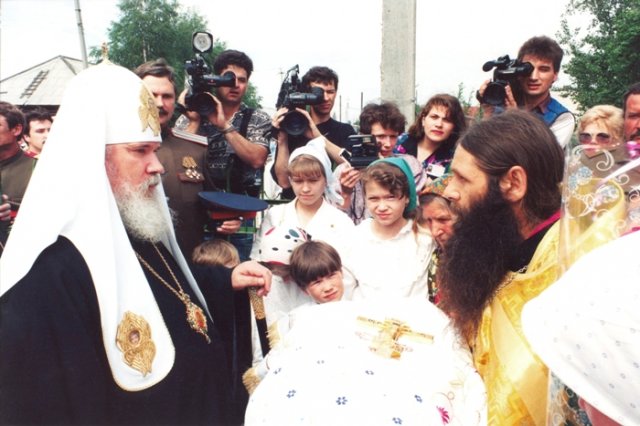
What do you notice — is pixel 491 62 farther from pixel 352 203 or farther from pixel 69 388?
pixel 69 388

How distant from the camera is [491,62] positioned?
3.83m

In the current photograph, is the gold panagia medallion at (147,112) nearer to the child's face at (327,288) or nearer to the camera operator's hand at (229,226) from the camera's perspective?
the camera operator's hand at (229,226)

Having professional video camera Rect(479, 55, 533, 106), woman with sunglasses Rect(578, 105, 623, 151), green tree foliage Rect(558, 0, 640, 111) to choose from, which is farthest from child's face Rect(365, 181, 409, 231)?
green tree foliage Rect(558, 0, 640, 111)

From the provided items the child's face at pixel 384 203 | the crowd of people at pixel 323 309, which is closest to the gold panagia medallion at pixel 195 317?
the crowd of people at pixel 323 309

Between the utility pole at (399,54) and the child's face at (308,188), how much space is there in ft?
6.51

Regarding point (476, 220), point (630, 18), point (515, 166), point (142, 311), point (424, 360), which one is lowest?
point (424, 360)

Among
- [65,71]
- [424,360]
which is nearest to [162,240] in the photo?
[424,360]

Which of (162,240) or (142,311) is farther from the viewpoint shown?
(162,240)

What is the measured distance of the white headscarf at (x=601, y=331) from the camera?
0.78m

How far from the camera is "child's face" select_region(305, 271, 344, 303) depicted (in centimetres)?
316

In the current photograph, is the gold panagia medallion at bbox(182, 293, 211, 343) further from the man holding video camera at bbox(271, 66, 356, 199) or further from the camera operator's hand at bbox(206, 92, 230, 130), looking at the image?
the man holding video camera at bbox(271, 66, 356, 199)

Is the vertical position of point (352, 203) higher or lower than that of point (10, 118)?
lower

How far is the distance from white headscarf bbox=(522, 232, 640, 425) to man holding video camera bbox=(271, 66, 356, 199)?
3.41m

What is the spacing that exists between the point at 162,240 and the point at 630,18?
1838cm
